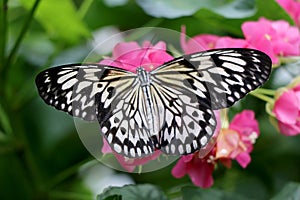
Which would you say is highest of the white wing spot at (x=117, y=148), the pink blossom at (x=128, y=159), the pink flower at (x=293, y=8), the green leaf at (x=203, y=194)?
the white wing spot at (x=117, y=148)

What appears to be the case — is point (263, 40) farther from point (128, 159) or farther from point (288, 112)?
point (128, 159)

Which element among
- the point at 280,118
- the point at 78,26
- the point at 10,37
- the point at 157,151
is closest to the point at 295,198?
the point at 280,118

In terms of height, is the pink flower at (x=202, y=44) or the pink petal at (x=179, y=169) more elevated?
the pink flower at (x=202, y=44)

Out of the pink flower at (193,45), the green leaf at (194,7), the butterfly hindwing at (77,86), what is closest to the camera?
the butterfly hindwing at (77,86)

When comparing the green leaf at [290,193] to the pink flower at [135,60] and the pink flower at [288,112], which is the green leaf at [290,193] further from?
the pink flower at [135,60]

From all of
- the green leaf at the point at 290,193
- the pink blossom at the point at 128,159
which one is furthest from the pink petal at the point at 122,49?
the green leaf at the point at 290,193

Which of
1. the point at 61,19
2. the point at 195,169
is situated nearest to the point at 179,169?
the point at 195,169
